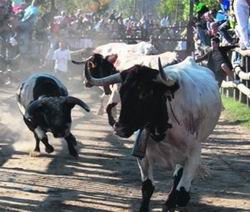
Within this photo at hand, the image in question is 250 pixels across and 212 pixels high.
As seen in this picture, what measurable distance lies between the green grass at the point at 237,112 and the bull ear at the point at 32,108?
15.6ft

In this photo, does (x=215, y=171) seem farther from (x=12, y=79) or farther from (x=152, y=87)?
(x=12, y=79)

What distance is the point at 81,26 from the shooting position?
33281 mm

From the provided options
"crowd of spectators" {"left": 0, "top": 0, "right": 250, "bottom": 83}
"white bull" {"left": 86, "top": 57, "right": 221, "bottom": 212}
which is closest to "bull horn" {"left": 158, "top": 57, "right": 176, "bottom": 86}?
"white bull" {"left": 86, "top": 57, "right": 221, "bottom": 212}

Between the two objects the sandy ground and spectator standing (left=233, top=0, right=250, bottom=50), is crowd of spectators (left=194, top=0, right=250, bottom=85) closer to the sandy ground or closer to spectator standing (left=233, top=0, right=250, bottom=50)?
the sandy ground

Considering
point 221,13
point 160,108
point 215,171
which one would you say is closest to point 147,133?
point 160,108

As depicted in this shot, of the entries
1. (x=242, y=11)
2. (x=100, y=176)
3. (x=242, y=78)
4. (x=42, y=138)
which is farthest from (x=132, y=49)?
(x=242, y=11)

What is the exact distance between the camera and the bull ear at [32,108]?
10.4m

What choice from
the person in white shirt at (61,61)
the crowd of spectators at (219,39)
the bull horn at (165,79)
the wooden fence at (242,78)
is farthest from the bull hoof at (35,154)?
the person in white shirt at (61,61)

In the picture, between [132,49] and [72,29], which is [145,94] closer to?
[132,49]

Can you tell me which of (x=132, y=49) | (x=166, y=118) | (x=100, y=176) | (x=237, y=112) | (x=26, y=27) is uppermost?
(x=166, y=118)

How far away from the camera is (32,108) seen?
10.4m

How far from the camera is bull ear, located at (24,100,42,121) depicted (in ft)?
34.0

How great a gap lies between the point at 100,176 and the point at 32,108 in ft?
5.98

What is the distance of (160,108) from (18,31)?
53.5 ft
